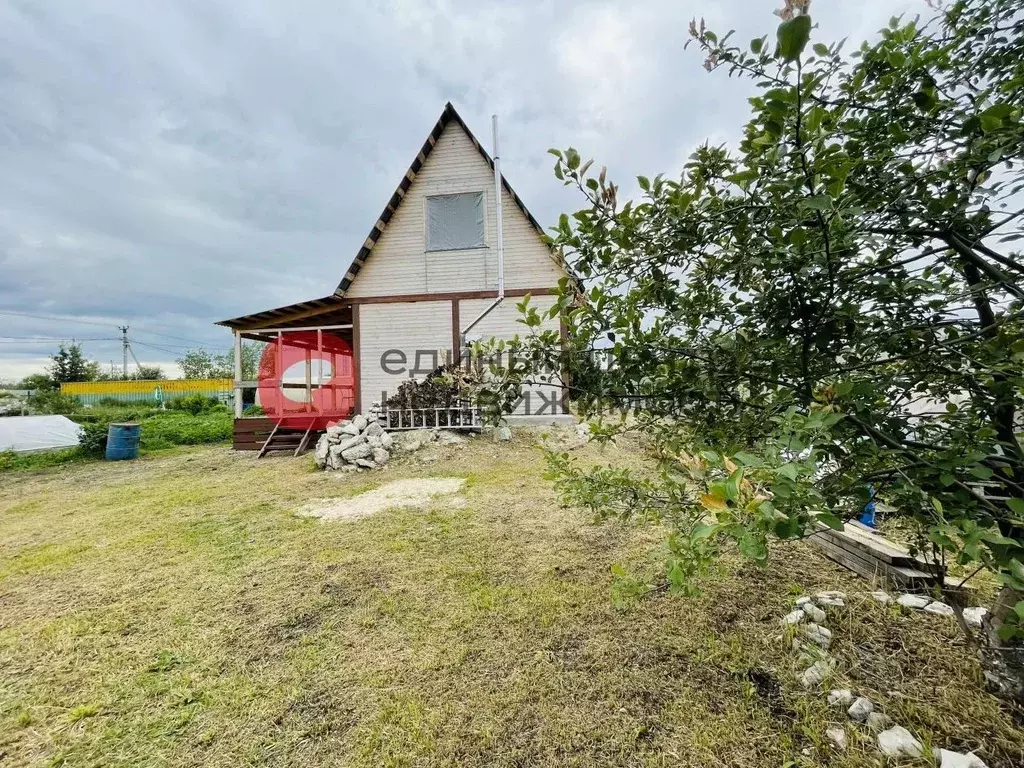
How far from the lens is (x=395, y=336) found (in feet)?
32.7

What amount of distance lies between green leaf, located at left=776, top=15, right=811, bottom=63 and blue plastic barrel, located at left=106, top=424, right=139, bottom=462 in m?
12.3

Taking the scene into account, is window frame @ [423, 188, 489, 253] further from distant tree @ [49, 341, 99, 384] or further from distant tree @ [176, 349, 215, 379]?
distant tree @ [176, 349, 215, 379]

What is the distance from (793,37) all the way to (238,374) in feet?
37.9

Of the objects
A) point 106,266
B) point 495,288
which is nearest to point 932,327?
point 495,288

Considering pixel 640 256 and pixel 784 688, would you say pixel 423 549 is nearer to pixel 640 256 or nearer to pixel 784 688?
pixel 784 688

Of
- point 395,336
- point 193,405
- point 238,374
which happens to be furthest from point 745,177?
point 193,405

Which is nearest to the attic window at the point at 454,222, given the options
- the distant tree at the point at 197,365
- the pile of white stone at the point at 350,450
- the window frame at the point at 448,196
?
the window frame at the point at 448,196

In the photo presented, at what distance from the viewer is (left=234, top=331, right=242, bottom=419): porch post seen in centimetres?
981

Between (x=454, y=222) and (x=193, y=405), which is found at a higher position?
(x=454, y=222)

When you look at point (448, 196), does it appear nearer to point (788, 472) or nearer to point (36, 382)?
point (788, 472)

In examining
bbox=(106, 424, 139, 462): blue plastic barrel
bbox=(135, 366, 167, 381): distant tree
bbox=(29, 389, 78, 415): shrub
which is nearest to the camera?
bbox=(106, 424, 139, 462): blue plastic barrel

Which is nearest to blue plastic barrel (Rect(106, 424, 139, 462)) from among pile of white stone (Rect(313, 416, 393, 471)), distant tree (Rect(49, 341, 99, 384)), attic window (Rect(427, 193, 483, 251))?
pile of white stone (Rect(313, 416, 393, 471))

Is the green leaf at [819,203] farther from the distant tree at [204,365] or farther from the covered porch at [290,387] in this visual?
the distant tree at [204,365]

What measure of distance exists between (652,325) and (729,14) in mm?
1235
